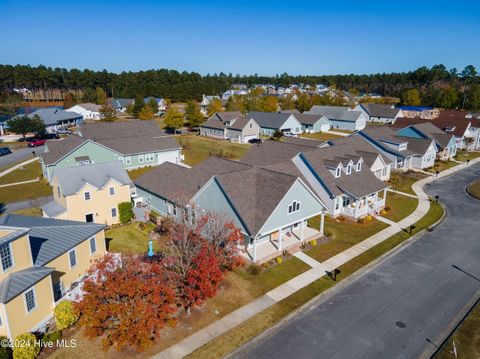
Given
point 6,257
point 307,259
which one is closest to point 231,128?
point 307,259

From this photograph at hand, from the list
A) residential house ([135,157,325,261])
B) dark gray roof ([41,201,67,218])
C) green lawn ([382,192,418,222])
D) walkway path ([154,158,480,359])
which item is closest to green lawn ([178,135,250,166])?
residential house ([135,157,325,261])

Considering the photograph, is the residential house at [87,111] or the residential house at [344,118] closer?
the residential house at [344,118]

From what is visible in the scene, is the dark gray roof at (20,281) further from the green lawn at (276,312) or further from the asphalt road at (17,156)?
the asphalt road at (17,156)

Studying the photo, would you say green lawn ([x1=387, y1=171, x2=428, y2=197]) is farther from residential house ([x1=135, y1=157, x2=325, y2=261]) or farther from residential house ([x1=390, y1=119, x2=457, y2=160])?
residential house ([x1=135, y1=157, x2=325, y2=261])

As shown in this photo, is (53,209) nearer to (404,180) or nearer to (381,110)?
(404,180)

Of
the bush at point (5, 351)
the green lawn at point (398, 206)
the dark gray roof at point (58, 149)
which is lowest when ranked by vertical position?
the green lawn at point (398, 206)

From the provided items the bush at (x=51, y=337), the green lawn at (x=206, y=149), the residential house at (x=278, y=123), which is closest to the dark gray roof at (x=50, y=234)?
the bush at (x=51, y=337)
